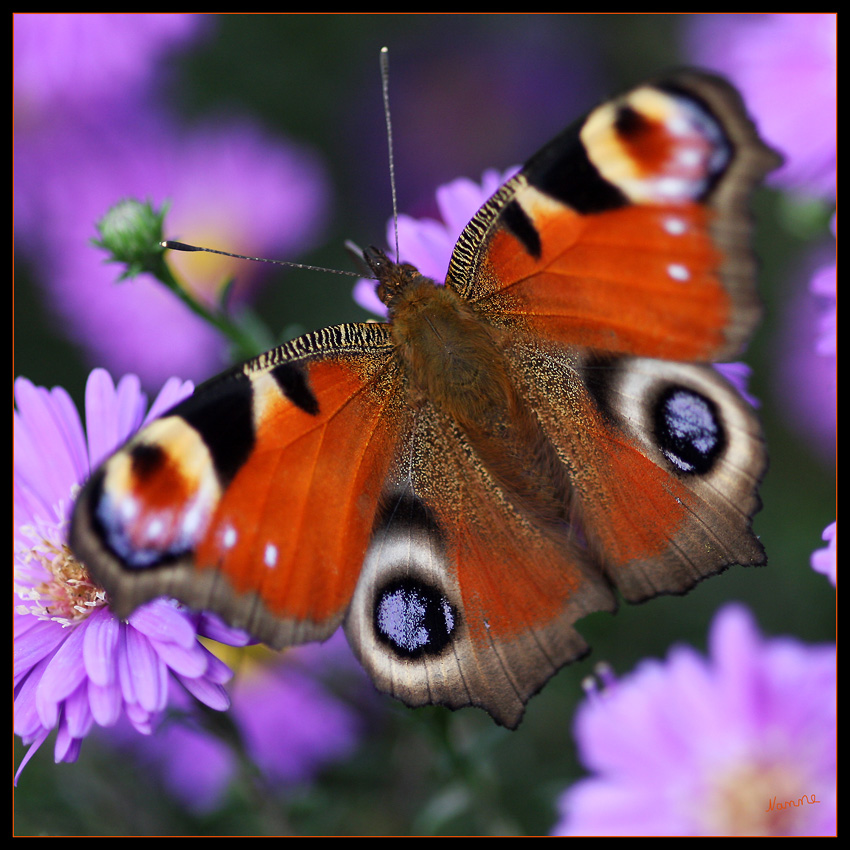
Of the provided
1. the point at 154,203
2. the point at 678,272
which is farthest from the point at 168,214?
the point at 678,272

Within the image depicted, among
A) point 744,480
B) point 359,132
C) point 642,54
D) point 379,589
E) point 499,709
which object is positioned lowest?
point 499,709

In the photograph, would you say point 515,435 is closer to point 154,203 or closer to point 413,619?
point 413,619

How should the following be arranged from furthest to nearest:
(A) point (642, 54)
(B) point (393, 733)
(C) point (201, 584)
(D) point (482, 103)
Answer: (D) point (482, 103) < (A) point (642, 54) < (B) point (393, 733) < (C) point (201, 584)

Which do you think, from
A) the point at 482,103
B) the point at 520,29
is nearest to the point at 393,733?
the point at 482,103
